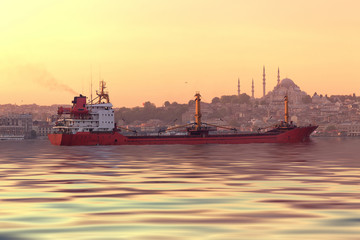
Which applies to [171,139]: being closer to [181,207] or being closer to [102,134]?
[102,134]

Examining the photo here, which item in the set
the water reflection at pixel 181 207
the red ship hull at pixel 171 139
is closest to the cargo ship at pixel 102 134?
the red ship hull at pixel 171 139

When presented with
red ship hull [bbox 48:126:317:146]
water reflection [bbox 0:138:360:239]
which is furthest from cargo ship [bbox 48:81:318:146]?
water reflection [bbox 0:138:360:239]

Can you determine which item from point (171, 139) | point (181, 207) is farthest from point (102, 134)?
point (181, 207)

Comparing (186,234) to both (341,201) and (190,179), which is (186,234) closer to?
(341,201)

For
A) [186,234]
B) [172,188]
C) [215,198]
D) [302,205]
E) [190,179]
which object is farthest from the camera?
[190,179]

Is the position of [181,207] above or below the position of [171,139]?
below

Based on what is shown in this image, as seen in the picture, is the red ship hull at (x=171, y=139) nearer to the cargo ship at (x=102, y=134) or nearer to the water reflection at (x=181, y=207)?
the cargo ship at (x=102, y=134)

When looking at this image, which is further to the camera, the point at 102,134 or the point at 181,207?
the point at 102,134

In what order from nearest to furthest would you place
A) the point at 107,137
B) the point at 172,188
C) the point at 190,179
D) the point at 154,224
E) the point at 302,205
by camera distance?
the point at 154,224, the point at 302,205, the point at 172,188, the point at 190,179, the point at 107,137

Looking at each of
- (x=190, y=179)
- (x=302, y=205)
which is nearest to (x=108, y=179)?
(x=190, y=179)

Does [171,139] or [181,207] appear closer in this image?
[181,207]

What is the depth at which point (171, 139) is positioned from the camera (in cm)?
11656

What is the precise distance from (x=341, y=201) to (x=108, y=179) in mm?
14665

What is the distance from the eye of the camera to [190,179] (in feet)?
114
